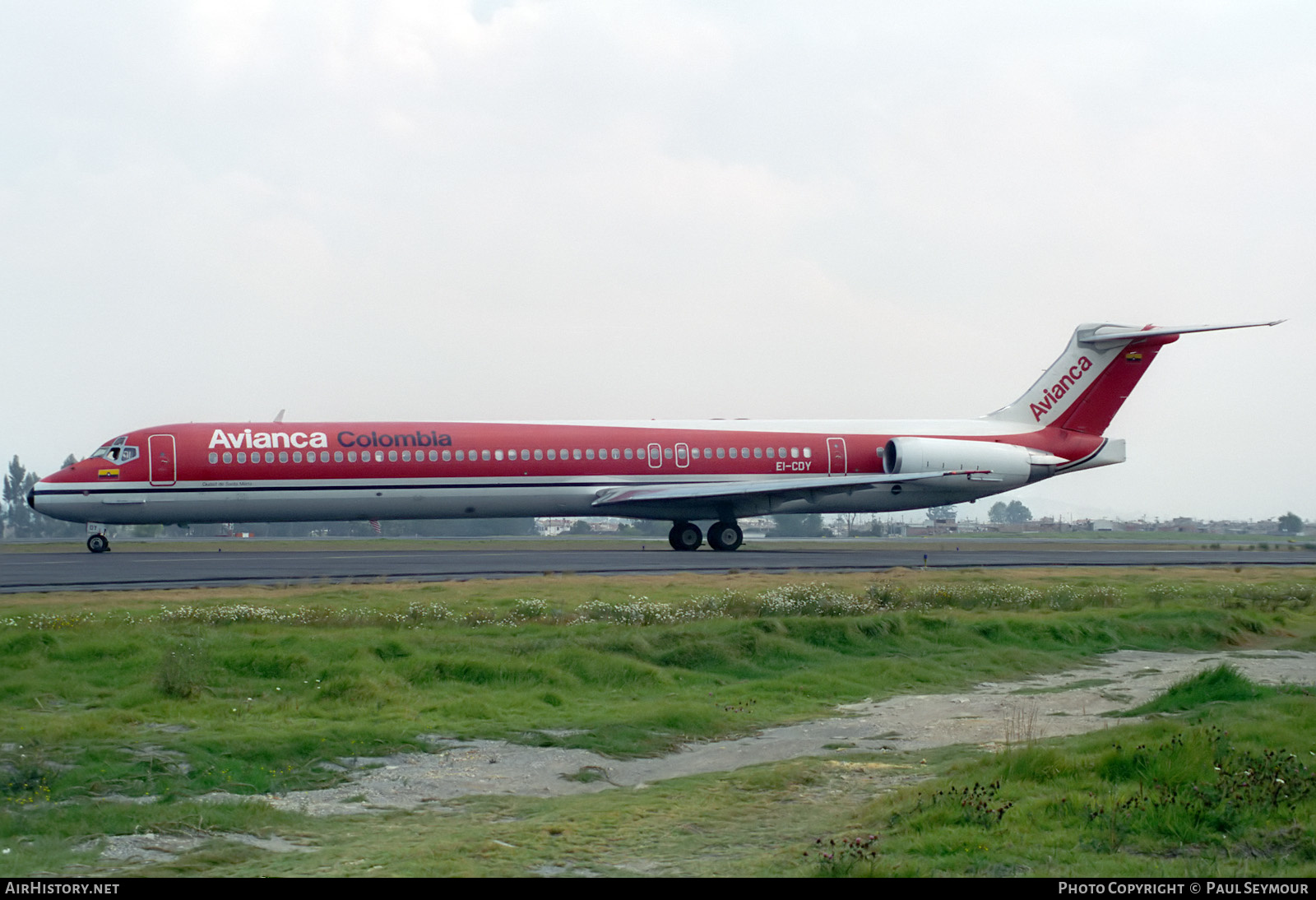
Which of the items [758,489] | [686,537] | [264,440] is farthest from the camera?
[686,537]

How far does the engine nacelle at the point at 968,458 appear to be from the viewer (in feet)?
127

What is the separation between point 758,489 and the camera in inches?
1409

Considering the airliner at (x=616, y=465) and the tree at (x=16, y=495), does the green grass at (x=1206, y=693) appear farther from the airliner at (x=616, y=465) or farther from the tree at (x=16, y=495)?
the tree at (x=16, y=495)

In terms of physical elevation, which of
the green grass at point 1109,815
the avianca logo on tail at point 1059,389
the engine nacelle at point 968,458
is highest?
the avianca logo on tail at point 1059,389

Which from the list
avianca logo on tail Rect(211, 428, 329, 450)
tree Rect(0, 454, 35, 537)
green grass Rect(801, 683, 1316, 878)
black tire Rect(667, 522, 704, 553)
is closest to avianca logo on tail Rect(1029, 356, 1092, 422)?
black tire Rect(667, 522, 704, 553)

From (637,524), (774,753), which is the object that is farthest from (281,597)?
(637,524)

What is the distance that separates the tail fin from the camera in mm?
41812

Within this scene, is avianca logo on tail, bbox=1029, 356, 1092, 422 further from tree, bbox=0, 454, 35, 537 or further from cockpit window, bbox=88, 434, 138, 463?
tree, bbox=0, 454, 35, 537

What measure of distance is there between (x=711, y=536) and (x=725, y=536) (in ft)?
1.54

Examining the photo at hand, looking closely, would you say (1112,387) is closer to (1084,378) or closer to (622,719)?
(1084,378)

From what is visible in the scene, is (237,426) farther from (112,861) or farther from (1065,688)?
(112,861)

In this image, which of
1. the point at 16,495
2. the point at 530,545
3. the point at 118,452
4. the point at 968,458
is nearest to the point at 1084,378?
the point at 968,458

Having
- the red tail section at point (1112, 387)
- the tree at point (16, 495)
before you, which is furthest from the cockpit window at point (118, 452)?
the tree at point (16, 495)

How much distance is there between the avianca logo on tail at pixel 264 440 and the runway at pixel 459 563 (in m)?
3.32
